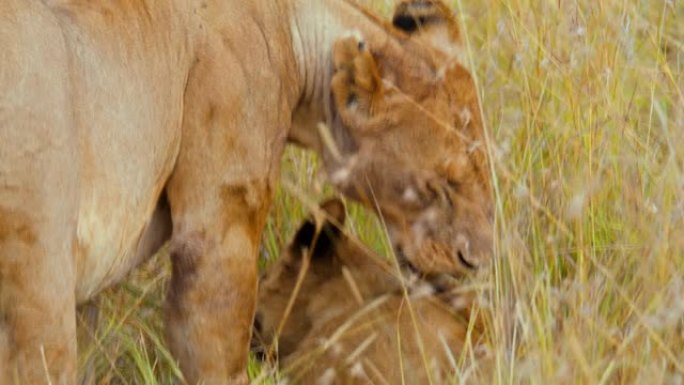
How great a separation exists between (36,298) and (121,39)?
2.34 feet

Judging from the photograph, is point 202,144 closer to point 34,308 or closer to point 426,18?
point 34,308

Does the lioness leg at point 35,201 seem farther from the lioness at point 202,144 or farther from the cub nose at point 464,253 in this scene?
the cub nose at point 464,253

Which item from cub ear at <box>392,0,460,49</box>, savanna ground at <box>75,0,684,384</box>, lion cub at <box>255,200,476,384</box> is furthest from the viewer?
cub ear at <box>392,0,460,49</box>

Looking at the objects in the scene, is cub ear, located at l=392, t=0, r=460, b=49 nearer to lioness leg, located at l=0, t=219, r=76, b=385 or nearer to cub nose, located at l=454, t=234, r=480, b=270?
cub nose, located at l=454, t=234, r=480, b=270

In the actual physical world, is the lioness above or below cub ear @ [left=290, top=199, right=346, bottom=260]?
above

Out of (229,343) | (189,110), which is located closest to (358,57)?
(189,110)

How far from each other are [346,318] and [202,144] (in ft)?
2.39

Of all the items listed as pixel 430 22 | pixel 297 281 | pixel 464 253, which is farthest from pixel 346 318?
pixel 430 22

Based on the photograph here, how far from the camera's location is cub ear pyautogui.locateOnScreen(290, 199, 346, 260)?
4727 mm

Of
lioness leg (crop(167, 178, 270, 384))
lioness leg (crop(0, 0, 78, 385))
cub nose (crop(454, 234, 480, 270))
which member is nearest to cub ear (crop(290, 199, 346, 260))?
cub nose (crop(454, 234, 480, 270))

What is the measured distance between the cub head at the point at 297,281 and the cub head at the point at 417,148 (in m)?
0.19

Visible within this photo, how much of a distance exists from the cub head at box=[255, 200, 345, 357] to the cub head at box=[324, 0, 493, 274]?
19 centimetres

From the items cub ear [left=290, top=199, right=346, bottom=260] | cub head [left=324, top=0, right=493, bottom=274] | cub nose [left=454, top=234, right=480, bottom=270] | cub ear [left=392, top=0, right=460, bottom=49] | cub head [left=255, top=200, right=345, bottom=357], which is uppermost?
cub ear [left=392, top=0, right=460, bottom=49]

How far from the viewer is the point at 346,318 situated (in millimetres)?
4672
